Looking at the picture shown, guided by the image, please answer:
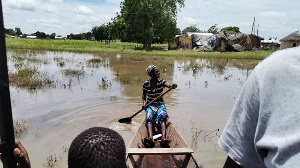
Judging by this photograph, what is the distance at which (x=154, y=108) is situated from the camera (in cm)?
604

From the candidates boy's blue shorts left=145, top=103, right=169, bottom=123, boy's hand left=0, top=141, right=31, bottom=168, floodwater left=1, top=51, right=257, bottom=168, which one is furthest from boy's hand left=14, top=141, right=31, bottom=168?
boy's blue shorts left=145, top=103, right=169, bottom=123

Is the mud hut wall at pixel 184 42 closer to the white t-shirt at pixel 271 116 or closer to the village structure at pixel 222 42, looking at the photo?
the village structure at pixel 222 42

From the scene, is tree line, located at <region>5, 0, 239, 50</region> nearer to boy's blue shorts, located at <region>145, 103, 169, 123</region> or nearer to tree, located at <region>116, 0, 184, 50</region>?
tree, located at <region>116, 0, 184, 50</region>

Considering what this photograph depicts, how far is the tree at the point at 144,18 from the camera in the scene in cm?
3597

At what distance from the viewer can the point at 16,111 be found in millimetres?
8812

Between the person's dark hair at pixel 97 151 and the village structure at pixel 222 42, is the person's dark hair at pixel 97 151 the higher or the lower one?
the lower one

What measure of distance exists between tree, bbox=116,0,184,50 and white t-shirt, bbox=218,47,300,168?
35467 millimetres

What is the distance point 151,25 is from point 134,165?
33.7 metres

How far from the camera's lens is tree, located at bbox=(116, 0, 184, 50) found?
36.0 m

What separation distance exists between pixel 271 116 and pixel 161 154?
304cm

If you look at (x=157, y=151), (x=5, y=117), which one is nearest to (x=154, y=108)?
(x=157, y=151)

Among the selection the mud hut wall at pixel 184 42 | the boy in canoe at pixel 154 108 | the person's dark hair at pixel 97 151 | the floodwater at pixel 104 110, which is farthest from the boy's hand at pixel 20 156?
the mud hut wall at pixel 184 42

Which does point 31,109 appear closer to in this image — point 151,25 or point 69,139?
point 69,139

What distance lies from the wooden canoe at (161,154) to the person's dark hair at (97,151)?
253 centimetres
